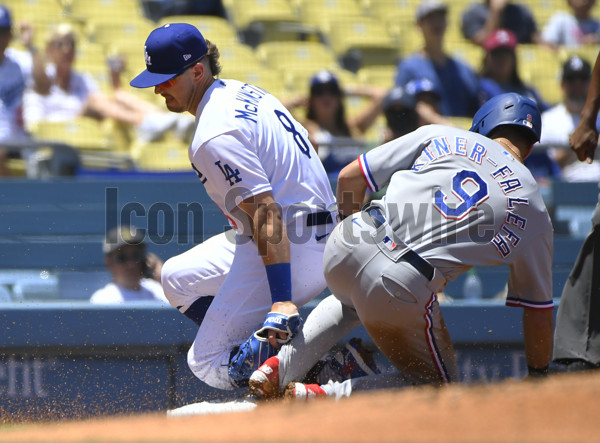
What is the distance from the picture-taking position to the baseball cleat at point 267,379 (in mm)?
3920

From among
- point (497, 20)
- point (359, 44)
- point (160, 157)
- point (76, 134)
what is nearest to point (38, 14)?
point (76, 134)

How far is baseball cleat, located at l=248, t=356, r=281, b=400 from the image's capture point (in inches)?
154

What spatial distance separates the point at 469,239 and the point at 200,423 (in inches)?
52.8

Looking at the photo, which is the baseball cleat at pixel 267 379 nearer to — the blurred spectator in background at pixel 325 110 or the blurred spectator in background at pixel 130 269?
the blurred spectator in background at pixel 130 269

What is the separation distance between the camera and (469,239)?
11.9ft

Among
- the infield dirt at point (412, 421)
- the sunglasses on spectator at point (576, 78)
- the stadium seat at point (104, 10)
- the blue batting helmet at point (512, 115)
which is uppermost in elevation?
the stadium seat at point (104, 10)

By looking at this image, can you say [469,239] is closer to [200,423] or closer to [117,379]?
[200,423]

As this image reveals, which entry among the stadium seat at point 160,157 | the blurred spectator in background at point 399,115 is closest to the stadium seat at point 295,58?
the stadium seat at point 160,157

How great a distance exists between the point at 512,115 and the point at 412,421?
1.62m

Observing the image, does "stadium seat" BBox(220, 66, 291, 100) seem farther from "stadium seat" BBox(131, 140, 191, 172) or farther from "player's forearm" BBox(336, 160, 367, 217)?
"player's forearm" BBox(336, 160, 367, 217)

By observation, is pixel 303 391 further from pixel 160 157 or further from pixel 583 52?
pixel 583 52

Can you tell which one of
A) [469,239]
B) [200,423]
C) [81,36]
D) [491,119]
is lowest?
[200,423]

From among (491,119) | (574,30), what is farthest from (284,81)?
(491,119)

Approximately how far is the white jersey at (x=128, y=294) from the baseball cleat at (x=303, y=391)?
183cm
